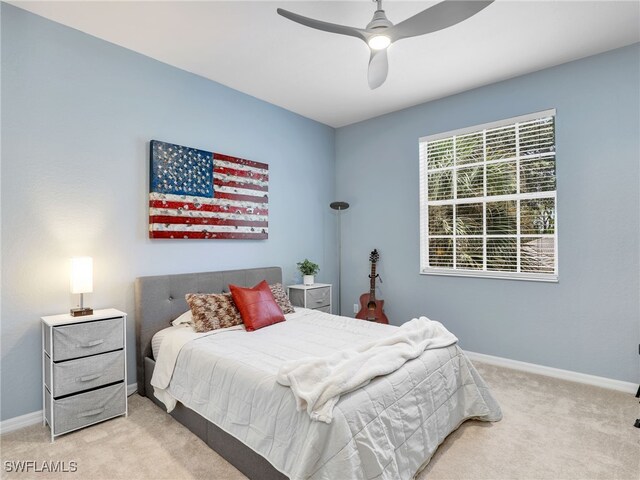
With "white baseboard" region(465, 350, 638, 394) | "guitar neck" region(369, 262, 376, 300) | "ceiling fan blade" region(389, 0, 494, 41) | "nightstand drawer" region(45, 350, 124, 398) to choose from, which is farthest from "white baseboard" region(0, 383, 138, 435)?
"white baseboard" region(465, 350, 638, 394)

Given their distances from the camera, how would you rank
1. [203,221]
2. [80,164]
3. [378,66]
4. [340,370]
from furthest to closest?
1. [203,221]
2. [80,164]
3. [378,66]
4. [340,370]

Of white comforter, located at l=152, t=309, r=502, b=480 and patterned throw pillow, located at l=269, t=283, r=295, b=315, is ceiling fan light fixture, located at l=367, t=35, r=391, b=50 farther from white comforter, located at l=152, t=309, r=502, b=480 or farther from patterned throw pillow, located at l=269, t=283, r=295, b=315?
patterned throw pillow, located at l=269, t=283, r=295, b=315

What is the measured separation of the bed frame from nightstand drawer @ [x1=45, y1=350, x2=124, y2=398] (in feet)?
0.90

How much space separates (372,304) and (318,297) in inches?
25.7

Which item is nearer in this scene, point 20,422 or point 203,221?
point 20,422

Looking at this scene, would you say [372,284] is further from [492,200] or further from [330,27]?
[330,27]

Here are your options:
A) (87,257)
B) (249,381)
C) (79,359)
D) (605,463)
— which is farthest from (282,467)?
(87,257)

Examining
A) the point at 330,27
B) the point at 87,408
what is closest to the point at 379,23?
the point at 330,27

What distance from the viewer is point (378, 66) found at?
2.29m

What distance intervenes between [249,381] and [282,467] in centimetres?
45

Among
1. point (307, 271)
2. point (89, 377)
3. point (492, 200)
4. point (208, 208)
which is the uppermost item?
point (492, 200)

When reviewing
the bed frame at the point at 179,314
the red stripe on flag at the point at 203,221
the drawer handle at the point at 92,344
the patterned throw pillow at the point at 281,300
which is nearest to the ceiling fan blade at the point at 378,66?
the red stripe on flag at the point at 203,221

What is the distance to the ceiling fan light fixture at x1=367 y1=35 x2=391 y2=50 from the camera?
203 centimetres

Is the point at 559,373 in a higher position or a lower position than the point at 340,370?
lower
